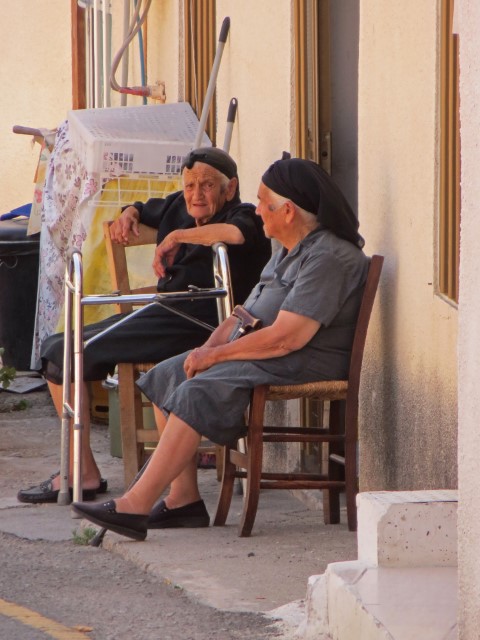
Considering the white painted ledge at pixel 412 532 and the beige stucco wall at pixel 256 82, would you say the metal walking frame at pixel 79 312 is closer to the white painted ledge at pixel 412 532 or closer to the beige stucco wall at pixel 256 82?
the beige stucco wall at pixel 256 82

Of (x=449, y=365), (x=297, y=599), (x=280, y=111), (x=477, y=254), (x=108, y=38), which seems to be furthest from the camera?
(x=108, y=38)

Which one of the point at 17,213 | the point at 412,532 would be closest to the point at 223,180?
the point at 412,532

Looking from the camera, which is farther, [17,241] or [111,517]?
[17,241]

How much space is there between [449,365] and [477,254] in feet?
5.66

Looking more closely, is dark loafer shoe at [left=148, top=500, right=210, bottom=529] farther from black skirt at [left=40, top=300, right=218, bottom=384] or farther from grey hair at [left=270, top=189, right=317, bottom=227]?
grey hair at [left=270, top=189, right=317, bottom=227]

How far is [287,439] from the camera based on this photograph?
5.45m

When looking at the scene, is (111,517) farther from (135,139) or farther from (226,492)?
(135,139)

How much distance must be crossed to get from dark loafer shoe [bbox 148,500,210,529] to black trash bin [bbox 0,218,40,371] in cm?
520

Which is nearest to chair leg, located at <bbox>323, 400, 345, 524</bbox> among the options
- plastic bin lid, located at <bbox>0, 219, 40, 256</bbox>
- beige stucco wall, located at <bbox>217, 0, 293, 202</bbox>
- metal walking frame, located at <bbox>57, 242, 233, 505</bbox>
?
metal walking frame, located at <bbox>57, 242, 233, 505</bbox>

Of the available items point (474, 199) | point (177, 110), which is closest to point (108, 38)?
point (177, 110)

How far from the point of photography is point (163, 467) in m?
5.08

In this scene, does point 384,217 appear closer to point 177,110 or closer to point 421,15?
point 421,15

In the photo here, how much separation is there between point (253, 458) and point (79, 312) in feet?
3.44

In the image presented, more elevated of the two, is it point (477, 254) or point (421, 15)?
point (421, 15)
